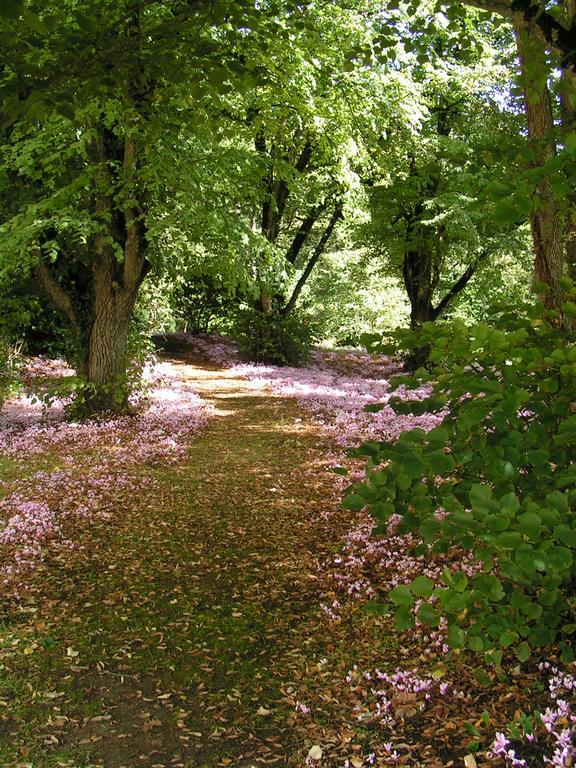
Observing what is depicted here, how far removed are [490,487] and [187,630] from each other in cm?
363

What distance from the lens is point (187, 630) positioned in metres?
5.53

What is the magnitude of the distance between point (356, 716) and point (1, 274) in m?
9.25

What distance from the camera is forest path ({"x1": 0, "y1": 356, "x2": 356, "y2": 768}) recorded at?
4.13m

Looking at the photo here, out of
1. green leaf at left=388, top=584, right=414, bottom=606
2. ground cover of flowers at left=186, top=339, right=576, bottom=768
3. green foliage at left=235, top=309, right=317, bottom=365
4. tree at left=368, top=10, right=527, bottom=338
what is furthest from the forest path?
green foliage at left=235, top=309, right=317, bottom=365

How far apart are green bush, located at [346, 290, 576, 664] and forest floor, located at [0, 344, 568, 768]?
1.26m

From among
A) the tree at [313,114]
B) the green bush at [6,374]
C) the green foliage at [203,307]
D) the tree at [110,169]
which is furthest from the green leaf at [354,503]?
the green foliage at [203,307]

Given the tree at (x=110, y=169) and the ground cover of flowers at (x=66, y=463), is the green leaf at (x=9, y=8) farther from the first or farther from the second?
the ground cover of flowers at (x=66, y=463)

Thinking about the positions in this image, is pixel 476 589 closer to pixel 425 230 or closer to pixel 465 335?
pixel 465 335

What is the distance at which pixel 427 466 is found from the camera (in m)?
2.71

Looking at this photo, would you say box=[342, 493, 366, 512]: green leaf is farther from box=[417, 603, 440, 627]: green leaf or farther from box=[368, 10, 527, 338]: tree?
box=[368, 10, 527, 338]: tree

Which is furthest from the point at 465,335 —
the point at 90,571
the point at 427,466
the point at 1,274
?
the point at 1,274

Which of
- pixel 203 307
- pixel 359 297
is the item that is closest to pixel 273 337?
pixel 359 297

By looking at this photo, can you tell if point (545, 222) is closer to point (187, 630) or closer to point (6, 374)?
point (187, 630)

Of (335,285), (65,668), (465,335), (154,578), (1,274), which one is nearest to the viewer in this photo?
(465,335)
